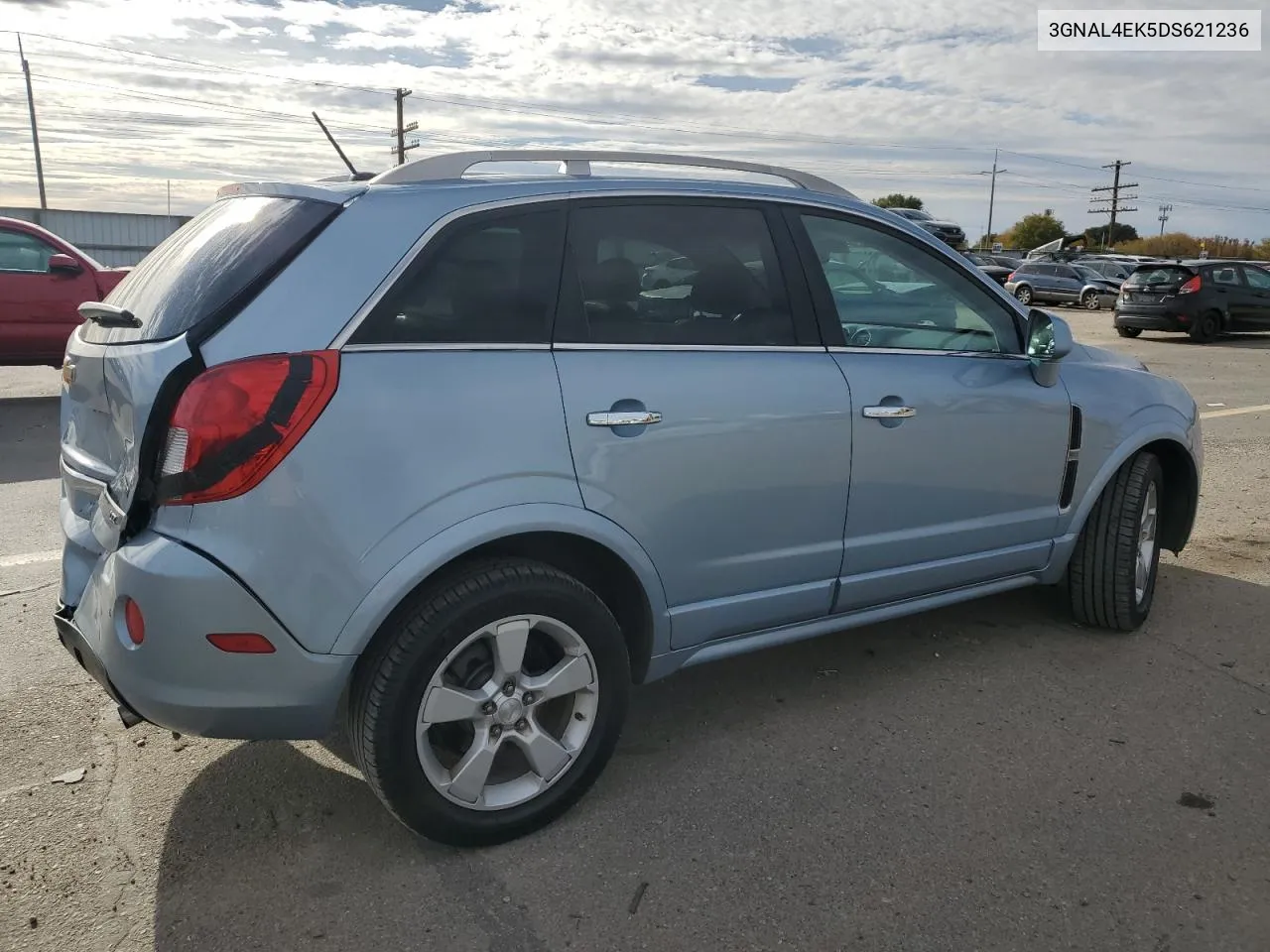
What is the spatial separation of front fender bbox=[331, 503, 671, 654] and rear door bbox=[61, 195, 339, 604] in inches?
23.1

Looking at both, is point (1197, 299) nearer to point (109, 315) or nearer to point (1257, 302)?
point (1257, 302)

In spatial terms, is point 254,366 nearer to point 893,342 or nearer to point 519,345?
point 519,345

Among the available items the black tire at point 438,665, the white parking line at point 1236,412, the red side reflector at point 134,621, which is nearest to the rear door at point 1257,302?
the white parking line at point 1236,412

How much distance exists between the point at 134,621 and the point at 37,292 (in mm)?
8743

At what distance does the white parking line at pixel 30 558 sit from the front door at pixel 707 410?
341 centimetres

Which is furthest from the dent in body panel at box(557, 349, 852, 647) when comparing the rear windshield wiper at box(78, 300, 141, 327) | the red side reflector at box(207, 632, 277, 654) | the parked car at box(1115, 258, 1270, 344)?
the parked car at box(1115, 258, 1270, 344)

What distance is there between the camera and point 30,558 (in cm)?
512

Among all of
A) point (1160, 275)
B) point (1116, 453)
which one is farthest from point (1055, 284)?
point (1116, 453)

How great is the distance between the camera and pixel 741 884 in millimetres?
2688

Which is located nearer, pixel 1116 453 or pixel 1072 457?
pixel 1072 457

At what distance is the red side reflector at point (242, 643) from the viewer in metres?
2.47

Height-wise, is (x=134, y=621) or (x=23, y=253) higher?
(x=23, y=253)

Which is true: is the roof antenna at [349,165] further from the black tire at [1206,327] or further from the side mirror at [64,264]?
the black tire at [1206,327]

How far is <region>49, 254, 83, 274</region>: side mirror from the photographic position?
9.81 m
